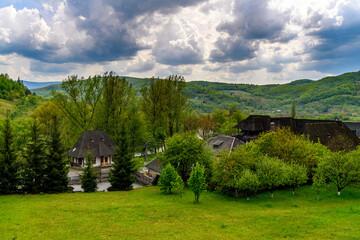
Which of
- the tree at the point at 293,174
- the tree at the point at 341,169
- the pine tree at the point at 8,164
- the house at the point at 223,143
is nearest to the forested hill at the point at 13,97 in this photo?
the pine tree at the point at 8,164

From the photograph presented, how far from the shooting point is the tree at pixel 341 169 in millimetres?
22859

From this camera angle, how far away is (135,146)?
52.2 meters

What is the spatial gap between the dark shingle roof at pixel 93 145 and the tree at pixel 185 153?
1575cm

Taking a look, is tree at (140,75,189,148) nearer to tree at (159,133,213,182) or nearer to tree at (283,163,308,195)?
tree at (159,133,213,182)

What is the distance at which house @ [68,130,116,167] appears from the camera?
3972 cm

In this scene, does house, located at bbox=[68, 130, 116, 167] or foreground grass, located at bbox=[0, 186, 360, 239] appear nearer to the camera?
foreground grass, located at bbox=[0, 186, 360, 239]

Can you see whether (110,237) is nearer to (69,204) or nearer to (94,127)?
(69,204)

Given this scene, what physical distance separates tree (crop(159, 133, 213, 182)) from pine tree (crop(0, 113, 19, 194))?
15.9 metres

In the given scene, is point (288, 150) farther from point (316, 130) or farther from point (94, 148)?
point (94, 148)

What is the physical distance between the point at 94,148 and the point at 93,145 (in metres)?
0.56

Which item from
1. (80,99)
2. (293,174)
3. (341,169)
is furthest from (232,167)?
(80,99)

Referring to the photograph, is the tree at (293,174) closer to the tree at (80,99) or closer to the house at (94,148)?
the house at (94,148)

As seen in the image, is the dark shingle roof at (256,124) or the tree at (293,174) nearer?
the tree at (293,174)

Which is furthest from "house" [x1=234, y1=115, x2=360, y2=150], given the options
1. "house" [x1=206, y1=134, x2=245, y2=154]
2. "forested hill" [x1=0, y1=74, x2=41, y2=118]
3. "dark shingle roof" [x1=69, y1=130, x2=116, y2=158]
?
"forested hill" [x1=0, y1=74, x2=41, y2=118]
